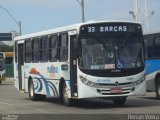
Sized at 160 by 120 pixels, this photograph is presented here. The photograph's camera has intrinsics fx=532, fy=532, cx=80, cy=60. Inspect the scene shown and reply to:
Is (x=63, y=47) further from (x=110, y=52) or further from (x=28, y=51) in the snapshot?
(x=28, y=51)

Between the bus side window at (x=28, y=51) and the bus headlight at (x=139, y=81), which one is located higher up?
the bus side window at (x=28, y=51)

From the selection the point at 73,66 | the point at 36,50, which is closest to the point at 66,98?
→ the point at 73,66

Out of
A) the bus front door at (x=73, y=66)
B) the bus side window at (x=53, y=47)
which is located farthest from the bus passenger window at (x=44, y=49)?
the bus front door at (x=73, y=66)

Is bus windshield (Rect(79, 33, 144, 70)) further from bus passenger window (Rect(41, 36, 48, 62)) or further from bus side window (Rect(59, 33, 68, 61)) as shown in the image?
bus passenger window (Rect(41, 36, 48, 62))

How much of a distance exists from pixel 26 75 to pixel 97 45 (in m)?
8.22

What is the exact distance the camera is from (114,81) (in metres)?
19.1

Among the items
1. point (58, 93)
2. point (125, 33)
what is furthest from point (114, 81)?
point (58, 93)

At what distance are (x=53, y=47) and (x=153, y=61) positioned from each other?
465 centimetres

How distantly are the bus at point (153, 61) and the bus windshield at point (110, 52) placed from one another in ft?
12.5

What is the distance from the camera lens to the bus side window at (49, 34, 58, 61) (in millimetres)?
21975

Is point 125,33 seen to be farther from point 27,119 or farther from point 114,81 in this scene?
point 27,119

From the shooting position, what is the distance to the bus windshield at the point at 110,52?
19.1m

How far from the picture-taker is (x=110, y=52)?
19234mm

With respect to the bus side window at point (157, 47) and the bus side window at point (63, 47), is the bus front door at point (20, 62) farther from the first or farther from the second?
the bus side window at point (157, 47)
